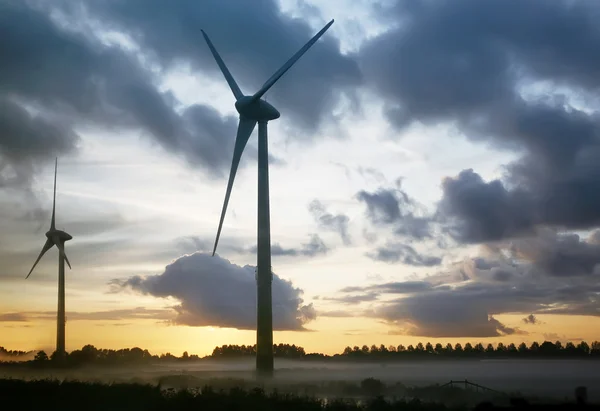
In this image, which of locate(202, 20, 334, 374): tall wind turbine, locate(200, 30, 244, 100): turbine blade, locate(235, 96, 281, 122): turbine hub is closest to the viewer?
locate(202, 20, 334, 374): tall wind turbine

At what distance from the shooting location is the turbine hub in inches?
2968

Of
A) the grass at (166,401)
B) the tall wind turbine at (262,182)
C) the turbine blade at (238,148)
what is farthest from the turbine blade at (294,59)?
the grass at (166,401)

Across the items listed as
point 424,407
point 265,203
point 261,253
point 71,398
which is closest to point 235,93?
point 265,203

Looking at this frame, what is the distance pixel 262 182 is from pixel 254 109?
383 inches

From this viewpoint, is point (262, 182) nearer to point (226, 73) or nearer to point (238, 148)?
point (238, 148)

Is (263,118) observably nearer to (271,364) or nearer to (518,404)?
(271,364)

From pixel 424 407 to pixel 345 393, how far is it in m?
27.9

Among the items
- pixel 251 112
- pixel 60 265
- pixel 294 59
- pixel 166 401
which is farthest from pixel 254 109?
pixel 60 265

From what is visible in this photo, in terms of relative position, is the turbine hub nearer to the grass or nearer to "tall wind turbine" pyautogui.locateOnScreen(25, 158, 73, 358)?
the grass

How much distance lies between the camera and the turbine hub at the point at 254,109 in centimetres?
7538

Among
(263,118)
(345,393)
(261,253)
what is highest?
(263,118)

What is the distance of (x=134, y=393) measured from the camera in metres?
48.9

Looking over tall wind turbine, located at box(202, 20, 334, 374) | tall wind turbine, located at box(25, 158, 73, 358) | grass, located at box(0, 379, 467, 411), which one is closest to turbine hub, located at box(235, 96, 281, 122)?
tall wind turbine, located at box(202, 20, 334, 374)

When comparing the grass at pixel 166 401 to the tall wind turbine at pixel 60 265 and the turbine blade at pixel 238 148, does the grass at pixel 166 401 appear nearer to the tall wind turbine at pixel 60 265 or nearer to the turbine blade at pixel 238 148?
the turbine blade at pixel 238 148
